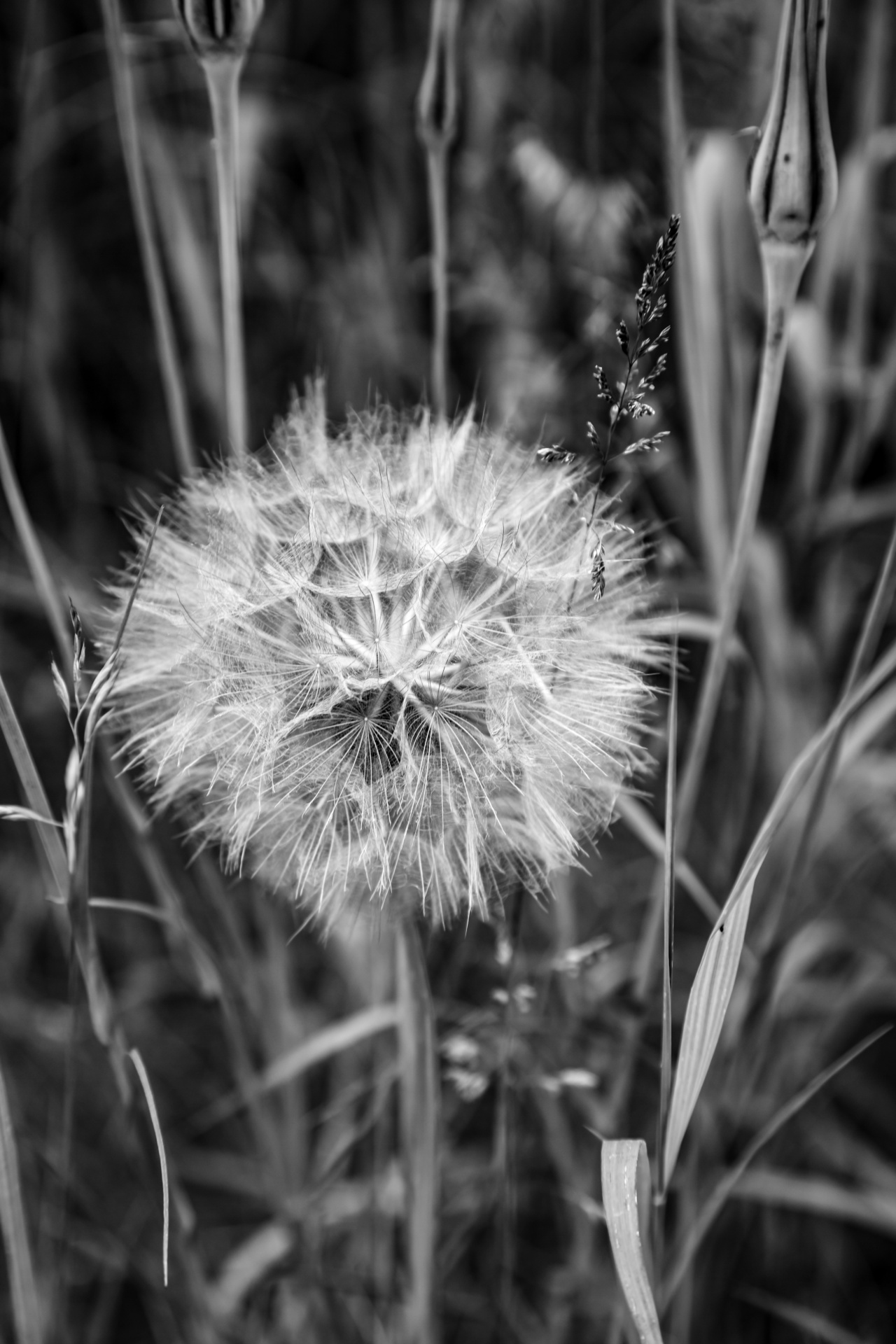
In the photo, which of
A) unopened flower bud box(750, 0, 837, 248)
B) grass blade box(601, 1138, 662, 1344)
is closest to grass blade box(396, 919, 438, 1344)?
grass blade box(601, 1138, 662, 1344)

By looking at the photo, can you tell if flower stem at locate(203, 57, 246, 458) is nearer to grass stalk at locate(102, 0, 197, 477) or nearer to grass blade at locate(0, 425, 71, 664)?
grass stalk at locate(102, 0, 197, 477)

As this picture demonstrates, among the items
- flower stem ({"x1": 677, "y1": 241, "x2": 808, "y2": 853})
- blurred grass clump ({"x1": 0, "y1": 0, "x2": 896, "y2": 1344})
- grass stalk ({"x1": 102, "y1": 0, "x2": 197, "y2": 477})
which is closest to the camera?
flower stem ({"x1": 677, "y1": 241, "x2": 808, "y2": 853})

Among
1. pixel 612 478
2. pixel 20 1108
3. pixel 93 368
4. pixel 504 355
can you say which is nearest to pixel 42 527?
pixel 93 368

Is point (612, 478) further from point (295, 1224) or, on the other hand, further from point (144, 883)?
point (144, 883)

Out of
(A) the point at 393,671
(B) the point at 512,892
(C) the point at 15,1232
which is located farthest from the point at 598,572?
(C) the point at 15,1232

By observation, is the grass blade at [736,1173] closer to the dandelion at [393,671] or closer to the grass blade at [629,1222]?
the grass blade at [629,1222]
